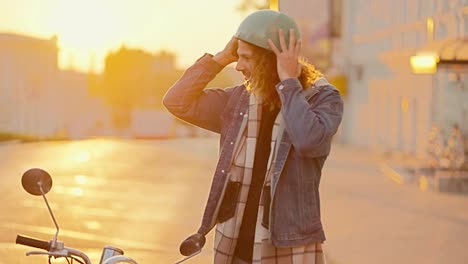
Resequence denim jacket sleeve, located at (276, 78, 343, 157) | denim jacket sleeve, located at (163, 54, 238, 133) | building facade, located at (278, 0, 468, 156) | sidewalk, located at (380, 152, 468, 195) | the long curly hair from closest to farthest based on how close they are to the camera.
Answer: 1. denim jacket sleeve, located at (276, 78, 343, 157)
2. the long curly hair
3. denim jacket sleeve, located at (163, 54, 238, 133)
4. sidewalk, located at (380, 152, 468, 195)
5. building facade, located at (278, 0, 468, 156)

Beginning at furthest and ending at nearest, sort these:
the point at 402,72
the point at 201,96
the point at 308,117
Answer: the point at 402,72 → the point at 201,96 → the point at 308,117

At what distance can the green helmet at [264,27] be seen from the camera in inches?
153

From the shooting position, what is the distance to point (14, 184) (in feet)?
72.8

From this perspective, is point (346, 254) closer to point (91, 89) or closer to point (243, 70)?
point (243, 70)

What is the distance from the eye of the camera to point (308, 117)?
3.81m

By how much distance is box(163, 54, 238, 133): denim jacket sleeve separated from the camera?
4262 millimetres

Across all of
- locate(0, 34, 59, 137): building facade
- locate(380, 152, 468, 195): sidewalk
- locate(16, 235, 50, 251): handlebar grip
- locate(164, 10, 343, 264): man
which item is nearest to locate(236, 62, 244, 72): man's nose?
locate(164, 10, 343, 264): man

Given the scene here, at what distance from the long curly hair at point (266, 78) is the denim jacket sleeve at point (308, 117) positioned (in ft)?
0.31

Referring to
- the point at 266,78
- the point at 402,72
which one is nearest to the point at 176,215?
the point at 266,78

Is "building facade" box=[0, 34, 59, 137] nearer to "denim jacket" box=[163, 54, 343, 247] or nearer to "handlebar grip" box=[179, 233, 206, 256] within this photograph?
"denim jacket" box=[163, 54, 343, 247]

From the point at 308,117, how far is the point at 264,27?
32 centimetres

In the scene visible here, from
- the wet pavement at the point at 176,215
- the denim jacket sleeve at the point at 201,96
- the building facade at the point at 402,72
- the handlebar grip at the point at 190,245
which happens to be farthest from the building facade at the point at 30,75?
the handlebar grip at the point at 190,245

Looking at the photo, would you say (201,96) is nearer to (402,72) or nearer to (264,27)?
(264,27)

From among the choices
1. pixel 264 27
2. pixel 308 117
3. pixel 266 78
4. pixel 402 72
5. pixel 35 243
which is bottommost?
pixel 35 243
